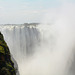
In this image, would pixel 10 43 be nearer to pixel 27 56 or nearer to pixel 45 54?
pixel 27 56

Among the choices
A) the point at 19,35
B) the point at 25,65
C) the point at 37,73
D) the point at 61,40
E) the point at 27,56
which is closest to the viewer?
the point at 37,73

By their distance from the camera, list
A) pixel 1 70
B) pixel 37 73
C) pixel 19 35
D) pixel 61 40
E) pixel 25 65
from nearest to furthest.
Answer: pixel 1 70 < pixel 37 73 < pixel 25 65 < pixel 19 35 < pixel 61 40

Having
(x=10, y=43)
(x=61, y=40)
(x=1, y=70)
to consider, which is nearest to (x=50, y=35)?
(x=61, y=40)

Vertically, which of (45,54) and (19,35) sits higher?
(19,35)

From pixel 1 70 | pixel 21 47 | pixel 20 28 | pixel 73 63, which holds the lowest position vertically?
pixel 73 63

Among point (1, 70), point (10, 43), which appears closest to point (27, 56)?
point (10, 43)

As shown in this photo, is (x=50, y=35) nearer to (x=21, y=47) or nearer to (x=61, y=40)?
(x=61, y=40)

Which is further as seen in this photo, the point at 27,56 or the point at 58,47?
the point at 58,47
